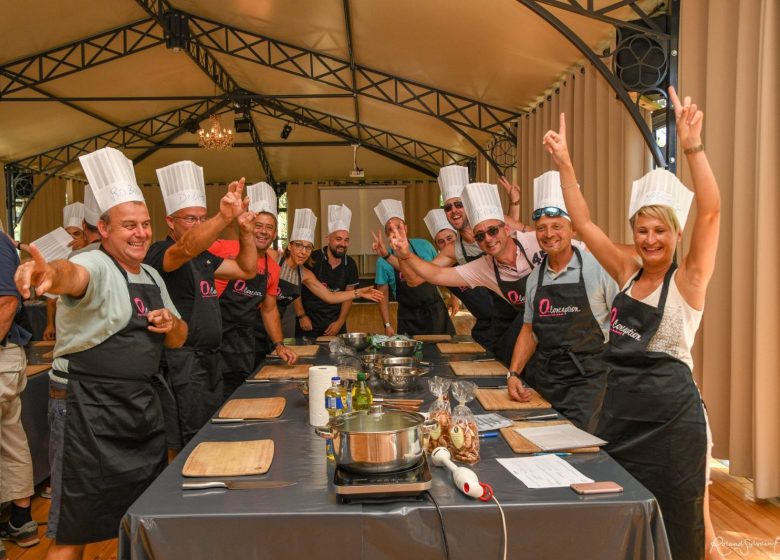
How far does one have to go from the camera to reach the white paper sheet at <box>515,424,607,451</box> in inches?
77.2

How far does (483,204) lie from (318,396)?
172 centimetres

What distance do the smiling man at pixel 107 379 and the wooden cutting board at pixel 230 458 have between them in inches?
19.8

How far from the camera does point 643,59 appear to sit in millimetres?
4566

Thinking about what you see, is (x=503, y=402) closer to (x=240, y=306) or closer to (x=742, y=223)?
(x=240, y=306)

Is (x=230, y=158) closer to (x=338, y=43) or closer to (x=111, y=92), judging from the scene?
(x=111, y=92)

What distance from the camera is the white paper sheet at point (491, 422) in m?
2.16

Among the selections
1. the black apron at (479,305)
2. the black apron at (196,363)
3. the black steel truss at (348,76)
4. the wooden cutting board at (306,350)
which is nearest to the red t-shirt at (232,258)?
the black apron at (196,363)

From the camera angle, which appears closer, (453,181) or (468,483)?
(468,483)

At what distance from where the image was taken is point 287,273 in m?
5.01

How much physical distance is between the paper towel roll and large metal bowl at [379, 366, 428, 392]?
0.51 meters

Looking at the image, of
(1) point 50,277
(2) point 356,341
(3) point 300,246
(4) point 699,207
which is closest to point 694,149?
(4) point 699,207

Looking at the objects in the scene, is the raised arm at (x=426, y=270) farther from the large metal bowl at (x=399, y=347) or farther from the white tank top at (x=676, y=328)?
the white tank top at (x=676, y=328)

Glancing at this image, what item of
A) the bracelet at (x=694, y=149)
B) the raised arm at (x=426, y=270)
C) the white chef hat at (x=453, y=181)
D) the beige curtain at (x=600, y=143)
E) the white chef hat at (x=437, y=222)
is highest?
the beige curtain at (x=600, y=143)

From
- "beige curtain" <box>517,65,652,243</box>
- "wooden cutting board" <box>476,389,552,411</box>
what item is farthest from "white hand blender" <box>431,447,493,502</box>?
"beige curtain" <box>517,65,652,243</box>
